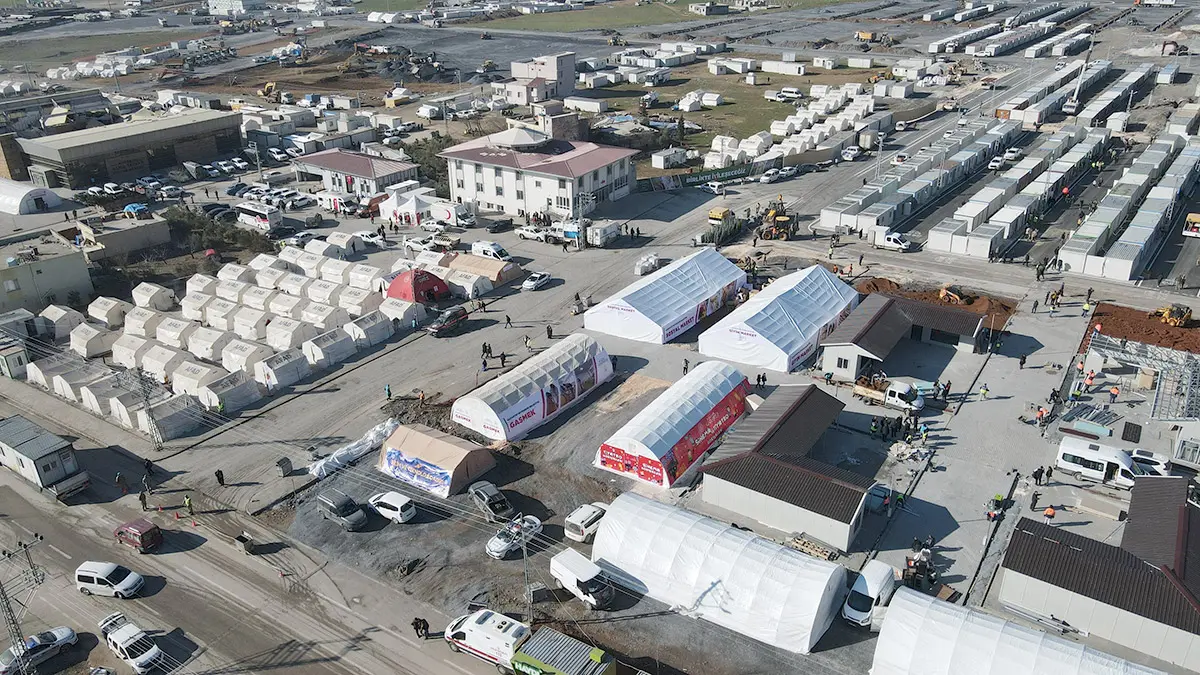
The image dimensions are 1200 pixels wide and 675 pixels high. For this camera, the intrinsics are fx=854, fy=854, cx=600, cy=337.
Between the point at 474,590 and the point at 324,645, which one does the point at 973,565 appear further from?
the point at 324,645

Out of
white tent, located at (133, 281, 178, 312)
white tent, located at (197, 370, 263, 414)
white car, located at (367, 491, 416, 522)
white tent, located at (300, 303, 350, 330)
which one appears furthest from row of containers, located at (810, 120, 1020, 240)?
white tent, located at (133, 281, 178, 312)

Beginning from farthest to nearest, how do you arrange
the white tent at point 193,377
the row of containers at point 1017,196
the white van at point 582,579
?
the row of containers at point 1017,196 < the white tent at point 193,377 < the white van at point 582,579

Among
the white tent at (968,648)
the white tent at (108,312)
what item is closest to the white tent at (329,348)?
the white tent at (108,312)

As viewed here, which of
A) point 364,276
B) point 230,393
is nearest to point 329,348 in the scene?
point 230,393

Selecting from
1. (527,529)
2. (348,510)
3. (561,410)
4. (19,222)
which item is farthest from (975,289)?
(19,222)

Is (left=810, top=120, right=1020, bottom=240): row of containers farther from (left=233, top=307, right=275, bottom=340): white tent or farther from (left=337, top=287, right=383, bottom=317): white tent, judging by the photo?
(left=233, top=307, right=275, bottom=340): white tent

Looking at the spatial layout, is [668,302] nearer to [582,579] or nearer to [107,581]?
[582,579]

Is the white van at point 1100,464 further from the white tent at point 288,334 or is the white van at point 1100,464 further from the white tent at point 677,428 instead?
the white tent at point 288,334
